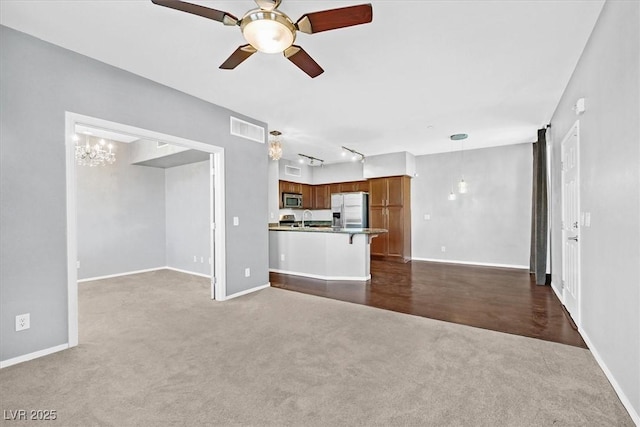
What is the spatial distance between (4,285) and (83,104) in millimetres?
1720

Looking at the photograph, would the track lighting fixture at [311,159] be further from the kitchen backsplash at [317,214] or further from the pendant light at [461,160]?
the pendant light at [461,160]

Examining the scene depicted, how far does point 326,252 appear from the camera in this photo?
5.42m

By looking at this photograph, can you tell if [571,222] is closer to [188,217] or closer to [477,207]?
[477,207]

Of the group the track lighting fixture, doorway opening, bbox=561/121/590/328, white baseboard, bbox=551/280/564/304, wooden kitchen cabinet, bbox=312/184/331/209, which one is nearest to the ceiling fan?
doorway opening, bbox=561/121/590/328

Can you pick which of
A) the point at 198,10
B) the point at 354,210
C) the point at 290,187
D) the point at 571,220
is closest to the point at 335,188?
the point at 354,210

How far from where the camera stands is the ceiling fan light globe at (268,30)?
72.9 inches

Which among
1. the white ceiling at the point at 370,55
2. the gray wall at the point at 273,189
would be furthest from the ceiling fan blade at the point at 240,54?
the gray wall at the point at 273,189

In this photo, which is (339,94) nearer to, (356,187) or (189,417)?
(189,417)

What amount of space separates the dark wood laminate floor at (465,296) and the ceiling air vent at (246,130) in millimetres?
2499

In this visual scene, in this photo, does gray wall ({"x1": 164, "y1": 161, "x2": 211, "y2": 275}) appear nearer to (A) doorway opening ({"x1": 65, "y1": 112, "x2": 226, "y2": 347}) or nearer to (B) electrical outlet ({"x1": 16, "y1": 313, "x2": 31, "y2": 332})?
(A) doorway opening ({"x1": 65, "y1": 112, "x2": 226, "y2": 347})

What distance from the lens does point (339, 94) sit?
3.72m

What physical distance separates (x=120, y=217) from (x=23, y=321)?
390 cm

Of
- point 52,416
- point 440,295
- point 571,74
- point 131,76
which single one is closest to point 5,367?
point 52,416

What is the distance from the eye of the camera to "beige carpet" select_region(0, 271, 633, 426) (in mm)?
1745
